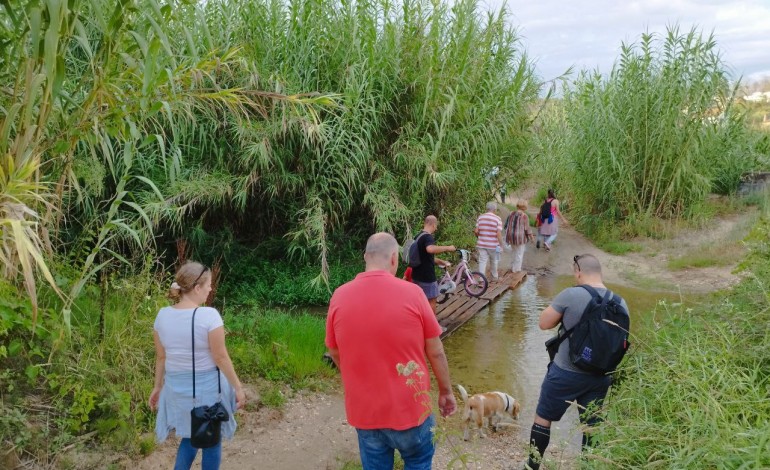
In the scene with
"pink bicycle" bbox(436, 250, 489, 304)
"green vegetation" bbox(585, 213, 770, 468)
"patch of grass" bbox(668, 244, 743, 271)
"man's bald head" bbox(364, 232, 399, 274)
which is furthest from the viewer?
"patch of grass" bbox(668, 244, 743, 271)

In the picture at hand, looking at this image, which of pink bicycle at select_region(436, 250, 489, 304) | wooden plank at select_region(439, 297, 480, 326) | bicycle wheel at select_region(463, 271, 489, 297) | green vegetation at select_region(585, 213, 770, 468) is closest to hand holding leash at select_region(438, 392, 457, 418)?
green vegetation at select_region(585, 213, 770, 468)

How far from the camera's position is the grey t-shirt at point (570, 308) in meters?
3.46

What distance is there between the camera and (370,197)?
7309mm

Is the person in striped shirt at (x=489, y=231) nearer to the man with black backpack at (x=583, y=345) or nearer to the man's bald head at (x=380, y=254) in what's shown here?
the man with black backpack at (x=583, y=345)

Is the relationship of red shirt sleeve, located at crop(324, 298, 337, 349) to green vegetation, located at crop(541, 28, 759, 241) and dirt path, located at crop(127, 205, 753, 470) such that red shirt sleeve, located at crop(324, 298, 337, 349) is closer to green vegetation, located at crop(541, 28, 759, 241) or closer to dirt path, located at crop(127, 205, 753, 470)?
dirt path, located at crop(127, 205, 753, 470)

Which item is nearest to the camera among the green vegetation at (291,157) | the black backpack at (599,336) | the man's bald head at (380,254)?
the man's bald head at (380,254)

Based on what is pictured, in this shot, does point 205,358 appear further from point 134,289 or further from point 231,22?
point 231,22

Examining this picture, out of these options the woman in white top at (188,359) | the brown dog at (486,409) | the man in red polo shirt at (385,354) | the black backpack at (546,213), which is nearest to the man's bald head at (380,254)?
the man in red polo shirt at (385,354)

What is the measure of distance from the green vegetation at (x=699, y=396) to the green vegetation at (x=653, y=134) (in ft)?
30.2

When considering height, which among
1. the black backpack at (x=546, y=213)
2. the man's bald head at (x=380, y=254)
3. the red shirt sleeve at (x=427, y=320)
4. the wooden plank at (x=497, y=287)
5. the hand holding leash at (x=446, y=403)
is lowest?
the wooden plank at (x=497, y=287)

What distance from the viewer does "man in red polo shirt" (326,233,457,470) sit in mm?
2768

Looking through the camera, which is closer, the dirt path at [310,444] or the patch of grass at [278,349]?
the dirt path at [310,444]

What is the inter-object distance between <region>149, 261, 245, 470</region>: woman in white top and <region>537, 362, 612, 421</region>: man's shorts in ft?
6.19

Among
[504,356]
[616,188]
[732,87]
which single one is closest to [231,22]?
[504,356]
